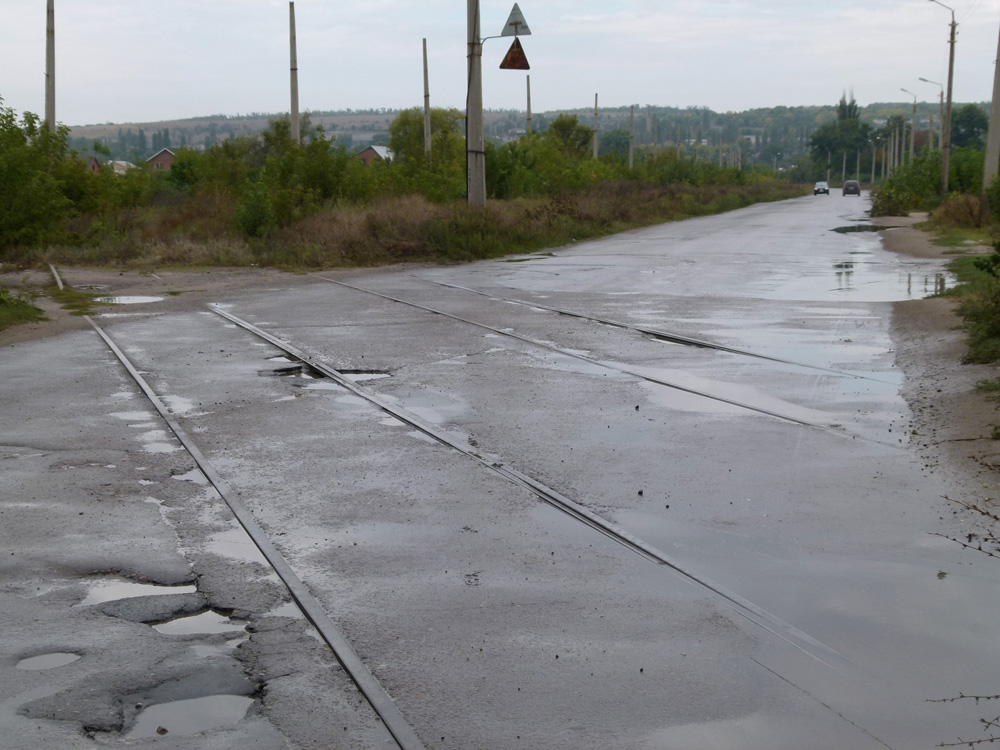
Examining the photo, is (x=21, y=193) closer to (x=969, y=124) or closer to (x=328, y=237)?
(x=328, y=237)

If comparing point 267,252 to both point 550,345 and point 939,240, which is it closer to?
point 550,345

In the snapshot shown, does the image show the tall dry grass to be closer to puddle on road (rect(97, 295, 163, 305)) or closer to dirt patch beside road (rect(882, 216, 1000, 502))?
puddle on road (rect(97, 295, 163, 305))

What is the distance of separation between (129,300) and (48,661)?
16079 millimetres

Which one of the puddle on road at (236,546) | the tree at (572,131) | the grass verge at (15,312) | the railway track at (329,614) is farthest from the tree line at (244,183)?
the tree at (572,131)

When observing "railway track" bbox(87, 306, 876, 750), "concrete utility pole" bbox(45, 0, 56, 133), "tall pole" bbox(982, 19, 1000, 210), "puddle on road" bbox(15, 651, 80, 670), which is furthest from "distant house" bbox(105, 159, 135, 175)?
"puddle on road" bbox(15, 651, 80, 670)

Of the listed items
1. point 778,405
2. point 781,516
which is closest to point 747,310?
point 778,405

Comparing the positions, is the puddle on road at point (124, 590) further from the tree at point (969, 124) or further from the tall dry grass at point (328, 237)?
the tree at point (969, 124)

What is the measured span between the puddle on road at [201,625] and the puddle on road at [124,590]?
0.36m

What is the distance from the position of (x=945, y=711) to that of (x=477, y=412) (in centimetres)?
618

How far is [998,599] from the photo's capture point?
546cm

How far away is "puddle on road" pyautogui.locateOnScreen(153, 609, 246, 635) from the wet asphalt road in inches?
2.6

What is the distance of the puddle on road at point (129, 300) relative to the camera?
19.4 m

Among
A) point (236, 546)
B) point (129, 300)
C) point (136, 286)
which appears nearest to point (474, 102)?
point (136, 286)

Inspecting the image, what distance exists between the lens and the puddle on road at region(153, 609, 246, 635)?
5.14 meters
